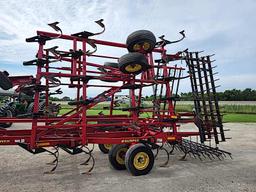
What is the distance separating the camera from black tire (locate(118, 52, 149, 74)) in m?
5.44

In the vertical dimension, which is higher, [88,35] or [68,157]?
[88,35]

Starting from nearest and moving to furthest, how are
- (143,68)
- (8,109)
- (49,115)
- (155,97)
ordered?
(143,68)
(49,115)
(155,97)
(8,109)

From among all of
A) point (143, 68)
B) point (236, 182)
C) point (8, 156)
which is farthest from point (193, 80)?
point (8, 156)

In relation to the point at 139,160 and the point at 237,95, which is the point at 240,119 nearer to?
the point at 139,160

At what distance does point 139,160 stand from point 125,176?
424 mm

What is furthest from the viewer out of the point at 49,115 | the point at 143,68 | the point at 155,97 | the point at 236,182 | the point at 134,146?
the point at 155,97

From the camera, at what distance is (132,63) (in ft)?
17.9

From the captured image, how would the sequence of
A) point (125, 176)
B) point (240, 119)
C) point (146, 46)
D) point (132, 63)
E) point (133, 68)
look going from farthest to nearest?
point (240, 119)
point (146, 46)
point (133, 68)
point (132, 63)
point (125, 176)

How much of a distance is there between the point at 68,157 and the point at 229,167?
4.06m

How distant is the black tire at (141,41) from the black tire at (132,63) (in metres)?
0.46

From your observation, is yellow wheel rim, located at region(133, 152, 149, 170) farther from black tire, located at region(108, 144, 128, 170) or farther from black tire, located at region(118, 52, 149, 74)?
black tire, located at region(118, 52, 149, 74)

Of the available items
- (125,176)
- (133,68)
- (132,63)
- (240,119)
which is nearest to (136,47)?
(133,68)

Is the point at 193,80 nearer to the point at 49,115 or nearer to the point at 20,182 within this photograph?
the point at 49,115

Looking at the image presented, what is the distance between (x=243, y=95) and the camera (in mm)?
51062
